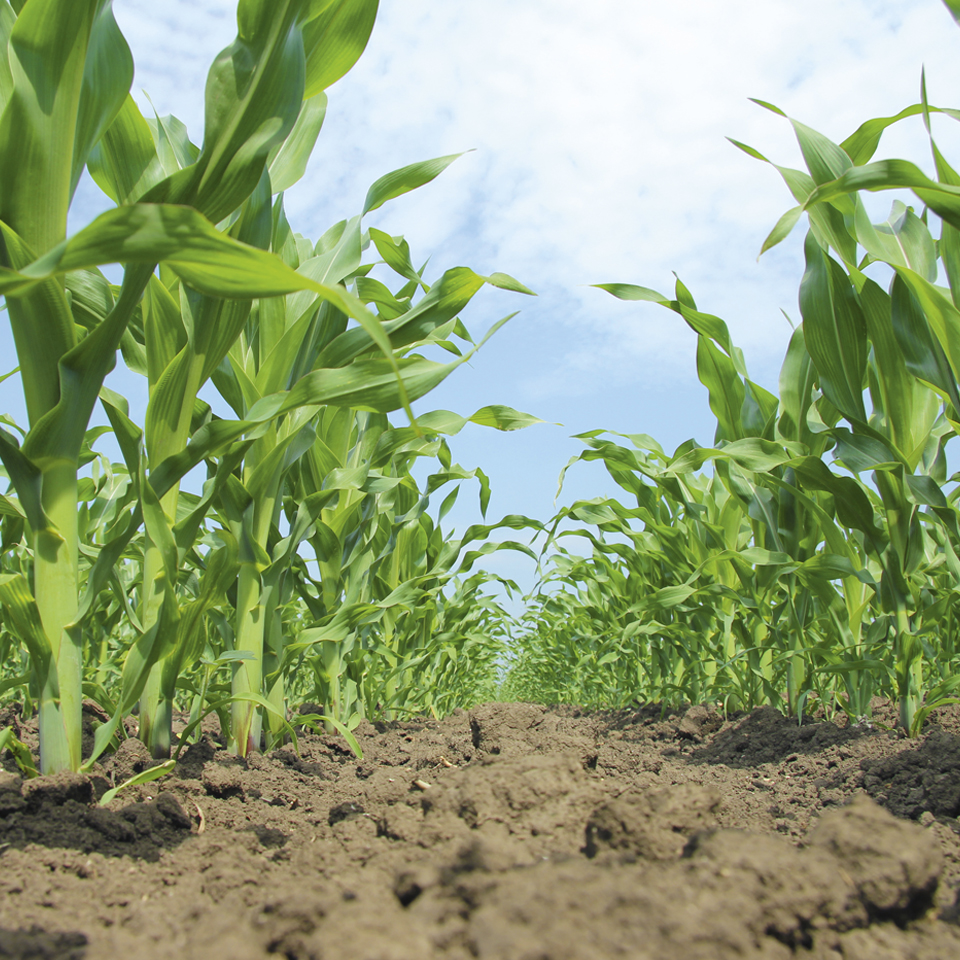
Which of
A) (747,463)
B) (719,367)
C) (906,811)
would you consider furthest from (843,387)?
(906,811)

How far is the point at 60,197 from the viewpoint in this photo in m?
1.14

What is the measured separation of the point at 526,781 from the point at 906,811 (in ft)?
2.92

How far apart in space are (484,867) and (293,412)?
1.29 meters

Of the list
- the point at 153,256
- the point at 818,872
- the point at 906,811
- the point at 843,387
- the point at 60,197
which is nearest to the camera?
the point at 818,872

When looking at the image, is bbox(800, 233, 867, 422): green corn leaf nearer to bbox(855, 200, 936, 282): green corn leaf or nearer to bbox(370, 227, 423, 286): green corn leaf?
bbox(855, 200, 936, 282): green corn leaf

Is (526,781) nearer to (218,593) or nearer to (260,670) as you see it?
(218,593)

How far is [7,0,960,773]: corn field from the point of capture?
112 centimetres

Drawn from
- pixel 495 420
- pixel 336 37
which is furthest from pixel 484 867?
pixel 336 37

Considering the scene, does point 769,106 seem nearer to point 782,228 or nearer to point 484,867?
point 782,228

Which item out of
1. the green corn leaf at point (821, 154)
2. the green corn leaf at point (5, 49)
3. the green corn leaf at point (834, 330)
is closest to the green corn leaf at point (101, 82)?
the green corn leaf at point (5, 49)

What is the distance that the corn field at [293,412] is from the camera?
112cm

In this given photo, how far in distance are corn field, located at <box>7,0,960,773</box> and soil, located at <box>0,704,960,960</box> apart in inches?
8.1

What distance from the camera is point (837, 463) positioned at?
6.09 ft

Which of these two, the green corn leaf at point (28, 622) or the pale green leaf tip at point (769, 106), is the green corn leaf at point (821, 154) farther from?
the green corn leaf at point (28, 622)
